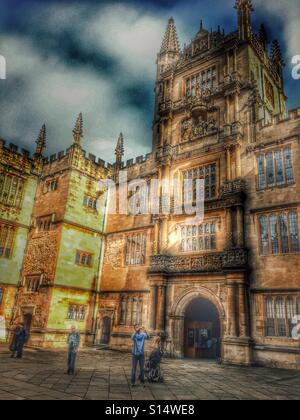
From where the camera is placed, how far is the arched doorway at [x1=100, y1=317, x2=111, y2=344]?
25.3 m

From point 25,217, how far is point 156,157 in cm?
1194

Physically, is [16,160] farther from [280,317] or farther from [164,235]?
[280,317]

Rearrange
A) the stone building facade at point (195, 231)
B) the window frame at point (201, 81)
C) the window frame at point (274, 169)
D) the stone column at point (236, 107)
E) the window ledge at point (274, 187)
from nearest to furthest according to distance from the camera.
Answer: the stone building facade at point (195, 231), the window ledge at point (274, 187), the window frame at point (274, 169), the stone column at point (236, 107), the window frame at point (201, 81)

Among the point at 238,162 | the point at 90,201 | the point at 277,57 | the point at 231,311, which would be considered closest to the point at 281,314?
the point at 231,311

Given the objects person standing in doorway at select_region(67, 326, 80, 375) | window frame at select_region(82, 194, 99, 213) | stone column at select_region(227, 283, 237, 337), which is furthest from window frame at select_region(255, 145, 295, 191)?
person standing in doorway at select_region(67, 326, 80, 375)

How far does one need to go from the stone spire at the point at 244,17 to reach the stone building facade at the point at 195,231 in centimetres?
9

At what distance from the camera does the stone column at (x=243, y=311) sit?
18250 mm

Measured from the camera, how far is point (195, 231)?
22.6 m

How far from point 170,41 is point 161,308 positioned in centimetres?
2462

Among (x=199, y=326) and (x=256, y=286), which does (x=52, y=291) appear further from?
(x=256, y=286)

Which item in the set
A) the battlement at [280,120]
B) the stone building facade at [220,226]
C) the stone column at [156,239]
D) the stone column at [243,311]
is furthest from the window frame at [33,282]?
→ the battlement at [280,120]

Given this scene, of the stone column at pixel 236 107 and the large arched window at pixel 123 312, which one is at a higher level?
the stone column at pixel 236 107

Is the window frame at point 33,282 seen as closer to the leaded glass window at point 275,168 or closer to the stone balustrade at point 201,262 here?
the stone balustrade at point 201,262

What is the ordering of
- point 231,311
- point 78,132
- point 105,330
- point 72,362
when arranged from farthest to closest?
point 78,132 → point 105,330 → point 231,311 → point 72,362
